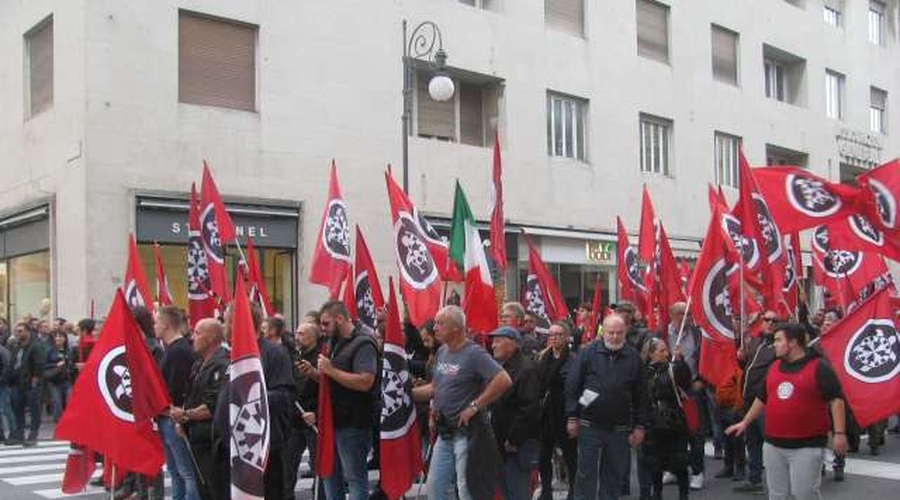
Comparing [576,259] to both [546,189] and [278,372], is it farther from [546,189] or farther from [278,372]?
[278,372]

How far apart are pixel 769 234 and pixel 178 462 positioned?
258 inches

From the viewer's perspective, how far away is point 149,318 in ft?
29.8

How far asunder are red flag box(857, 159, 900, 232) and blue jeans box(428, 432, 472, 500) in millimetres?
4245

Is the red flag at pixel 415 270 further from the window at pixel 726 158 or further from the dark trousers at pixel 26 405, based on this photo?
the window at pixel 726 158

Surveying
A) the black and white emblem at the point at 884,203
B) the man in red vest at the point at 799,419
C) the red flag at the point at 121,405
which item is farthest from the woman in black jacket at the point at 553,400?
the red flag at the point at 121,405

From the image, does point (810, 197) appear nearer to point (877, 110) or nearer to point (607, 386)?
point (607, 386)

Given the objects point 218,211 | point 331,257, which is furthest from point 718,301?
point 218,211

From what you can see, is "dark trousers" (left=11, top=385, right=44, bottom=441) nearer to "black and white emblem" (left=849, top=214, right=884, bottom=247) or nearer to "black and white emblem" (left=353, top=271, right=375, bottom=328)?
"black and white emblem" (left=353, top=271, right=375, bottom=328)

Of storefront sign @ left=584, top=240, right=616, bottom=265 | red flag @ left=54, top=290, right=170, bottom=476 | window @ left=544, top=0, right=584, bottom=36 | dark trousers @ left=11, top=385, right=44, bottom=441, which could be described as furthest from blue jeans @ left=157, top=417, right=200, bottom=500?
window @ left=544, top=0, right=584, bottom=36

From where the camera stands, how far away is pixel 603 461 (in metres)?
7.95

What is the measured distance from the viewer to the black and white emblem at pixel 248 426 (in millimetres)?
6348

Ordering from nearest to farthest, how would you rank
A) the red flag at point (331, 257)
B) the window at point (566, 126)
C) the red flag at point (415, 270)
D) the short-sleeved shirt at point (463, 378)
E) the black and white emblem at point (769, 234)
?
the short-sleeved shirt at point (463, 378) < the red flag at point (415, 270) < the black and white emblem at point (769, 234) < the red flag at point (331, 257) < the window at point (566, 126)

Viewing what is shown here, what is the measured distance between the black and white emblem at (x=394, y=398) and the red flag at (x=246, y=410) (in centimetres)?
154

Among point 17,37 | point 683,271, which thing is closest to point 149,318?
point 683,271
